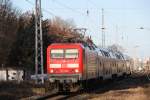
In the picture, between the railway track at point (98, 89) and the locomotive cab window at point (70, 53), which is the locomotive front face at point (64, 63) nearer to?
the locomotive cab window at point (70, 53)

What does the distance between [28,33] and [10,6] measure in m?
14.8

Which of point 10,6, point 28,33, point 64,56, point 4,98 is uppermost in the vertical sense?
point 10,6

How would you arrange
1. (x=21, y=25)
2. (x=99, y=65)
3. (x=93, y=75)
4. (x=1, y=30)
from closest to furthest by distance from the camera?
(x=93, y=75), (x=99, y=65), (x=1, y=30), (x=21, y=25)

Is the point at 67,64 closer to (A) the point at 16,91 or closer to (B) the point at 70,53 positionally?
(B) the point at 70,53

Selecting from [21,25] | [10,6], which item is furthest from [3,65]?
[10,6]

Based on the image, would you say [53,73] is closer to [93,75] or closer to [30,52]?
[93,75]

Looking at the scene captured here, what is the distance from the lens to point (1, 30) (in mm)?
64312

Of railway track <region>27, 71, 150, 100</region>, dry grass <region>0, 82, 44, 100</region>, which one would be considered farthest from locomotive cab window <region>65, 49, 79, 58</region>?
dry grass <region>0, 82, 44, 100</region>

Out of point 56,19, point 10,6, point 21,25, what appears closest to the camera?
point 21,25

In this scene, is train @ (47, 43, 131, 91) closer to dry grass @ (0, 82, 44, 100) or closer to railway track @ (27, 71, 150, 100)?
railway track @ (27, 71, 150, 100)

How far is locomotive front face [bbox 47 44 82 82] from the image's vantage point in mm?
33156

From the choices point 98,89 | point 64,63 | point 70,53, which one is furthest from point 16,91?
point 98,89

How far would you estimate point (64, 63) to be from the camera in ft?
111

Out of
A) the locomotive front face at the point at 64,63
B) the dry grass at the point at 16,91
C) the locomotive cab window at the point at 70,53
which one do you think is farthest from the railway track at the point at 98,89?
the locomotive cab window at the point at 70,53
